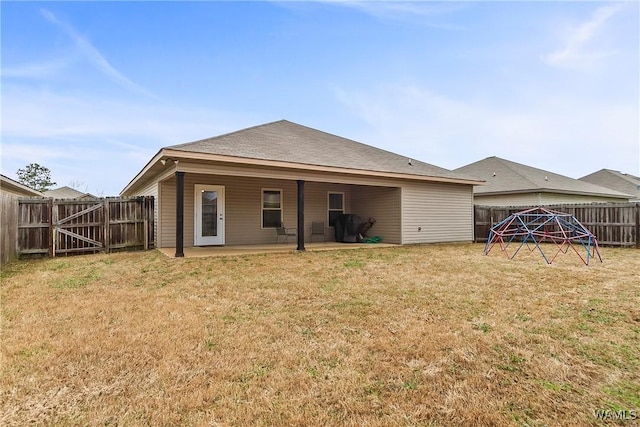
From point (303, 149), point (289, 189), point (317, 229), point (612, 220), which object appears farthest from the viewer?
point (317, 229)

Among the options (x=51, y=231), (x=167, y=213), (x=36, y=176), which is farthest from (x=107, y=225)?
(x=36, y=176)

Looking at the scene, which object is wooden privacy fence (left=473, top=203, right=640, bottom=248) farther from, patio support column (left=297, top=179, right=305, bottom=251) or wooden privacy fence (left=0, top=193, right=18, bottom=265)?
wooden privacy fence (left=0, top=193, right=18, bottom=265)

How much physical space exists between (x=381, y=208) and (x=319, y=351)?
32.3 feet

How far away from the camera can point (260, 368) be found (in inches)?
94.9

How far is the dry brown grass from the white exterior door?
4.65 metres

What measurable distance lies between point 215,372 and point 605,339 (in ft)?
10.8

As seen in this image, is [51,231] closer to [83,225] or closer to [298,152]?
[83,225]

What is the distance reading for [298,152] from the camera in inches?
398

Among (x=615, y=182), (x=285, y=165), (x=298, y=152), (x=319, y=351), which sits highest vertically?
(x=615, y=182)

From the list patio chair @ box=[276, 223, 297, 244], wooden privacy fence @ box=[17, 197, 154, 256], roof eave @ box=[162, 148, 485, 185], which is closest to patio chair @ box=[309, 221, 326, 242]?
patio chair @ box=[276, 223, 297, 244]

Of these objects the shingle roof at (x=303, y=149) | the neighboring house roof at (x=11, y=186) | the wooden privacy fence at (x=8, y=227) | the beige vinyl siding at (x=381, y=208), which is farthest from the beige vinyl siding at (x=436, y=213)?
the neighboring house roof at (x=11, y=186)

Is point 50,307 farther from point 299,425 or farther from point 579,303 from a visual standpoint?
point 579,303

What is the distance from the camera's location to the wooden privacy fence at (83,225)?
26.1 ft

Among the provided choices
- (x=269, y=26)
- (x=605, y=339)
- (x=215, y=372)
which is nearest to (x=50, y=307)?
(x=215, y=372)
